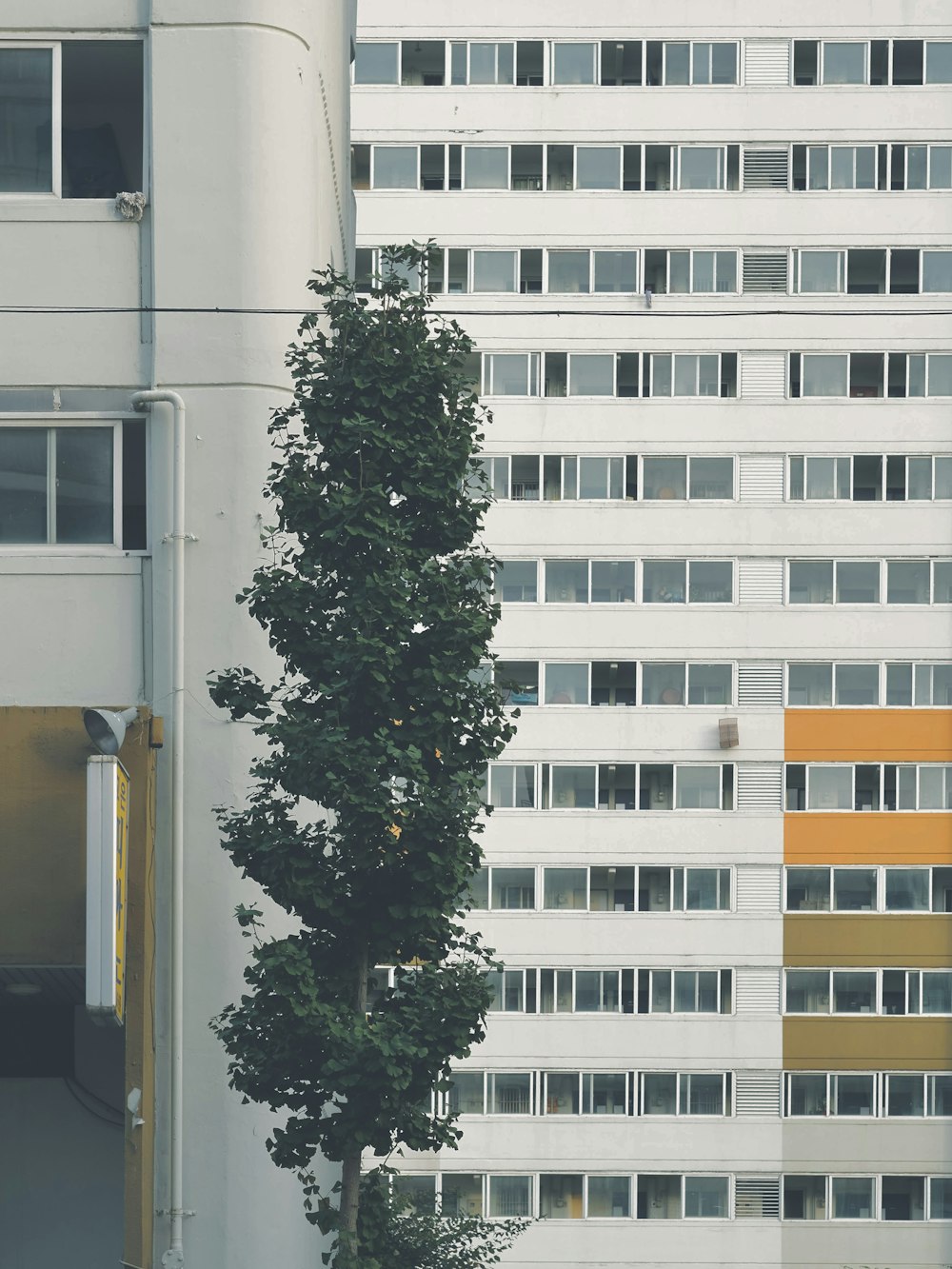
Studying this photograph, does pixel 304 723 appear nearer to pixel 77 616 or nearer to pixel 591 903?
pixel 77 616

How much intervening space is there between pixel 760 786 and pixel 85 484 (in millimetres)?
35391

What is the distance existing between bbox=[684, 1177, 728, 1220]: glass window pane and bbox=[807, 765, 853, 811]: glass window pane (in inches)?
405

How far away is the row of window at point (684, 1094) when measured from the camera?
A: 47.9m

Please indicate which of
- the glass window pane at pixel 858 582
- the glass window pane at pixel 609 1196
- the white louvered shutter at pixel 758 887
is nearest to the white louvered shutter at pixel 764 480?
the glass window pane at pixel 858 582

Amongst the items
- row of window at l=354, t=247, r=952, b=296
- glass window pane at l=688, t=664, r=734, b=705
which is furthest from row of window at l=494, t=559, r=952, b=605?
row of window at l=354, t=247, r=952, b=296

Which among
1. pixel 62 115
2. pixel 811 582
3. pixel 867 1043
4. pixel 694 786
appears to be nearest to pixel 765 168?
pixel 811 582

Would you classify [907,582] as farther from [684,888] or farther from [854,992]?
[854,992]

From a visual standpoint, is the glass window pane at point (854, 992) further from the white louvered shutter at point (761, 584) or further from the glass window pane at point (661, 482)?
the glass window pane at point (661, 482)

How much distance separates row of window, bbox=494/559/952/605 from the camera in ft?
160

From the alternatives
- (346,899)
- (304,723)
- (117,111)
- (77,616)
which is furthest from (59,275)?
(346,899)

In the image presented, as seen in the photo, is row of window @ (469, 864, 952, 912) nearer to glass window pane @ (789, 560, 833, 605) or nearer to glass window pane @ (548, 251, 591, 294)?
glass window pane @ (789, 560, 833, 605)

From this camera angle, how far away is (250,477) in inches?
613

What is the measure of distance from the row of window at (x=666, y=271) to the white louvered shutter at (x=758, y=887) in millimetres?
15684

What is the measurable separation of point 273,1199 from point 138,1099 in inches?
58.5
